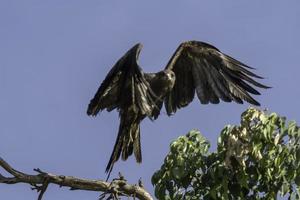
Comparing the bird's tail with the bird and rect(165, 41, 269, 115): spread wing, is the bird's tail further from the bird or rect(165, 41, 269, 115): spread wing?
rect(165, 41, 269, 115): spread wing

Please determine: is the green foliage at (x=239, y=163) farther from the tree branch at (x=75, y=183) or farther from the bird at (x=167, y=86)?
the bird at (x=167, y=86)

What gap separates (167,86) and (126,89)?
0.81m

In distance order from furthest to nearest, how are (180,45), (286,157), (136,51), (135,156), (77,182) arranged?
1. (180,45)
2. (135,156)
3. (136,51)
4. (77,182)
5. (286,157)

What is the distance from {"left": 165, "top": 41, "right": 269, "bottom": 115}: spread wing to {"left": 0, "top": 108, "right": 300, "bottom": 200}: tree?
3.00 meters

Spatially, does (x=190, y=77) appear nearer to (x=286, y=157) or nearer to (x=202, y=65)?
(x=202, y=65)

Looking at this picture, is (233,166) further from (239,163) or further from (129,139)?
(129,139)

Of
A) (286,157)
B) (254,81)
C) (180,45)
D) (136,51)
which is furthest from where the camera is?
(180,45)

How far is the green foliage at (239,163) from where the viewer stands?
23.8 feet

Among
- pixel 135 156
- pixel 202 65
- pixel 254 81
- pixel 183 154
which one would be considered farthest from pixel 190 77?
pixel 183 154

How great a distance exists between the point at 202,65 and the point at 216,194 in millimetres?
3985

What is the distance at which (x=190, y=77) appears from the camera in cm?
1113

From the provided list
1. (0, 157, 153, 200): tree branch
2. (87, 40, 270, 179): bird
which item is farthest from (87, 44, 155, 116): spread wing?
(0, 157, 153, 200): tree branch

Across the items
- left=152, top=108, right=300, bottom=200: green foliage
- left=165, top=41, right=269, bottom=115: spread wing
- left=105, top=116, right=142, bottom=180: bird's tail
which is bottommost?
left=152, top=108, right=300, bottom=200: green foliage

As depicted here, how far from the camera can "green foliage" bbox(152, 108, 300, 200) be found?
7250 mm
